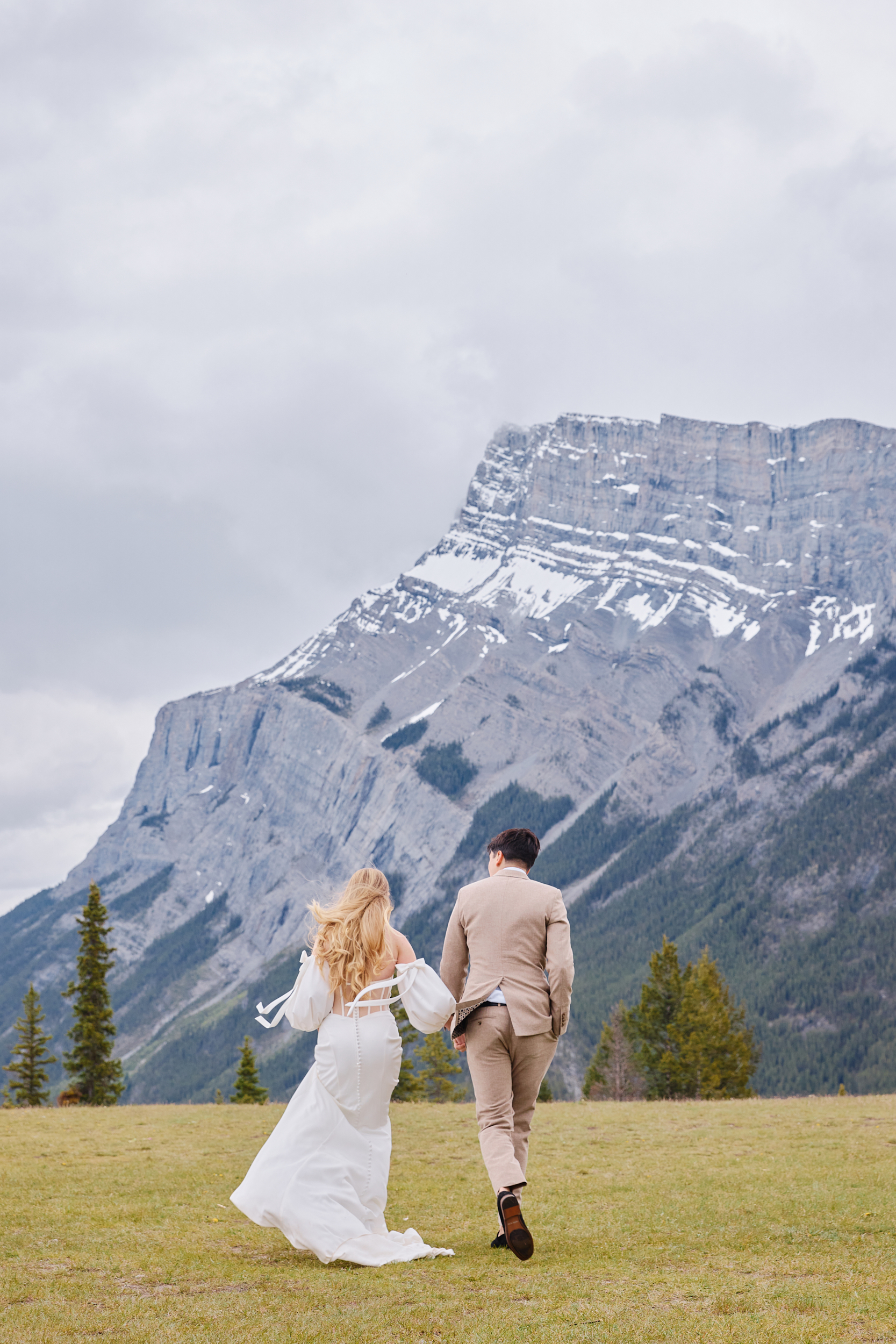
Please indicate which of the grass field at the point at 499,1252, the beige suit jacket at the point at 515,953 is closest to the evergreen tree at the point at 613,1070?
the grass field at the point at 499,1252

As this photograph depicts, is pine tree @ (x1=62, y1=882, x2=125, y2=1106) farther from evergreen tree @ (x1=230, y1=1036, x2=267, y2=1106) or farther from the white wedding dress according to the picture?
the white wedding dress

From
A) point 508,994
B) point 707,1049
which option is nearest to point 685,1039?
point 707,1049

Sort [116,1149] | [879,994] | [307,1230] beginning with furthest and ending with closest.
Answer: [879,994] < [116,1149] < [307,1230]

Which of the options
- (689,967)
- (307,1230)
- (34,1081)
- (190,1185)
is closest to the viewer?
(307,1230)

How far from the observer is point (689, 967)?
5897 cm

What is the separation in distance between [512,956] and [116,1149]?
1258cm

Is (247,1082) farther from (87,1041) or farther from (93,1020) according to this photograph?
(93,1020)

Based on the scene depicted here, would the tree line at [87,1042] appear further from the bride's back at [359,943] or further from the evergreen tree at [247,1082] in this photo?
the bride's back at [359,943]

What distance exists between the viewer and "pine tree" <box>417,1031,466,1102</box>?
59.1 metres

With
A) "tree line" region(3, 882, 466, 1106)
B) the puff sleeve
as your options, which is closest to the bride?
the puff sleeve

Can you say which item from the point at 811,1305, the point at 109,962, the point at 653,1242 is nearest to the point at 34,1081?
the point at 109,962

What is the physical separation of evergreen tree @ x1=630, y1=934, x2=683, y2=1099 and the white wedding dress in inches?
1730

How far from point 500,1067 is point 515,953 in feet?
3.52

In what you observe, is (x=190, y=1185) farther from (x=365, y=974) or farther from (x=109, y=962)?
(x=109, y=962)
